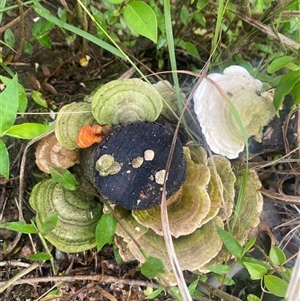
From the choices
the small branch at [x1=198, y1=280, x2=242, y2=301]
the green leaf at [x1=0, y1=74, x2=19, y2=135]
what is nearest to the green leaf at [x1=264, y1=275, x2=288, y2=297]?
the small branch at [x1=198, y1=280, x2=242, y2=301]

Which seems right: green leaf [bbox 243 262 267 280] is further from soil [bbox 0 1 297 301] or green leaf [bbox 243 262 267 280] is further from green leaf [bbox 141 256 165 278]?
soil [bbox 0 1 297 301]

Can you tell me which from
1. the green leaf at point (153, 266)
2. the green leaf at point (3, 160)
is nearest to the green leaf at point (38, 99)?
the green leaf at point (3, 160)

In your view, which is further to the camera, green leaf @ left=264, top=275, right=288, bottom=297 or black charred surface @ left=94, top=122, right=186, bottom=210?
black charred surface @ left=94, top=122, right=186, bottom=210

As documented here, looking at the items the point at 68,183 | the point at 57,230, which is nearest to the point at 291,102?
the point at 68,183

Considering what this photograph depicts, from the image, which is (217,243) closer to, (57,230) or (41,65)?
(57,230)

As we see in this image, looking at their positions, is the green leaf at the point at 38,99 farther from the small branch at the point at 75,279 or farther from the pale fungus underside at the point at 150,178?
the small branch at the point at 75,279
